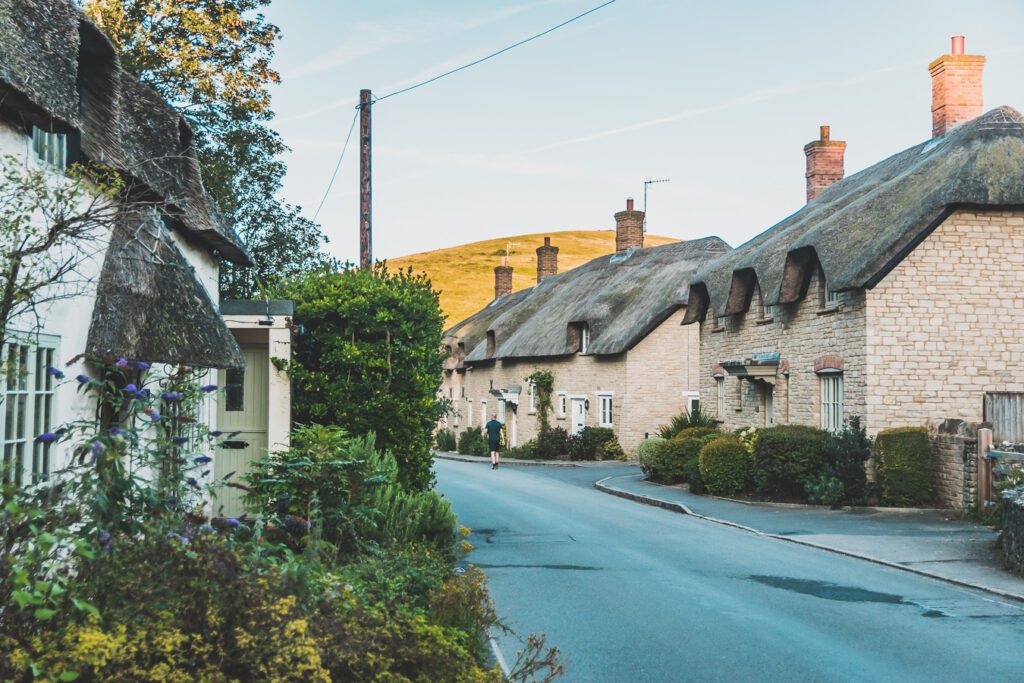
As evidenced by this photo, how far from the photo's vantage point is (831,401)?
2294 centimetres

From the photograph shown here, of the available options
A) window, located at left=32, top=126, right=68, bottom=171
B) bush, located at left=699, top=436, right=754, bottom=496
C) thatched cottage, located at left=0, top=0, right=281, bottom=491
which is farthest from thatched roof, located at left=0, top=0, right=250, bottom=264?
bush, located at left=699, top=436, right=754, bottom=496

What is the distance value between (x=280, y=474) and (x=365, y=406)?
163 inches

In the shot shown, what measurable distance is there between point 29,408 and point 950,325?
1823 cm

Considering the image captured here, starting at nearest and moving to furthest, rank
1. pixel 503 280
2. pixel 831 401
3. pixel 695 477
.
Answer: pixel 831 401 < pixel 695 477 < pixel 503 280

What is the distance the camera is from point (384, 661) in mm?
5137

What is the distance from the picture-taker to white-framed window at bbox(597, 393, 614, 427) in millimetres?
38906

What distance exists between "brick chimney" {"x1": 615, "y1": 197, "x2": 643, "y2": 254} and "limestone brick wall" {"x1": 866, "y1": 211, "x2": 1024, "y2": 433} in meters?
28.7

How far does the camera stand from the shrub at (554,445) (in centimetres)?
4006

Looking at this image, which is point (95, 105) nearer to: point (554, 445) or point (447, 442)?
point (554, 445)

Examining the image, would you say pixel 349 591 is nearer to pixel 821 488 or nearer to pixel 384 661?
pixel 384 661

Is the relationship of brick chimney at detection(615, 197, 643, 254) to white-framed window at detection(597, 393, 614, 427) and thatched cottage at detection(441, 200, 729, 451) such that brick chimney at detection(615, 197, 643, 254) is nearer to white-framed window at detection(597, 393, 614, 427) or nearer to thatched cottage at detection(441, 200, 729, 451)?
thatched cottage at detection(441, 200, 729, 451)

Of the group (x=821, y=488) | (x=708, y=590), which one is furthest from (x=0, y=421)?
(x=821, y=488)

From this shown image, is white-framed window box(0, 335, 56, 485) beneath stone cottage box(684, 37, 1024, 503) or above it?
beneath

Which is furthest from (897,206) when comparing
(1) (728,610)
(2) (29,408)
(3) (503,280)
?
(3) (503,280)
